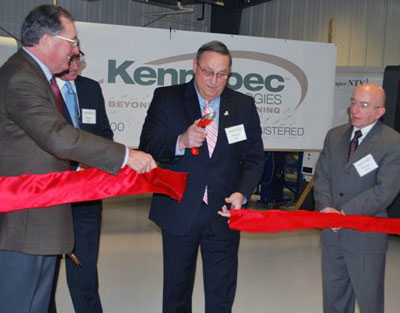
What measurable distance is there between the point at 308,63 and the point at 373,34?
5152 mm

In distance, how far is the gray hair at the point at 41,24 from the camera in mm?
2100

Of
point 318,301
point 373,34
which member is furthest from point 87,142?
point 373,34

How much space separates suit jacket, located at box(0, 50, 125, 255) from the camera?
2006 millimetres

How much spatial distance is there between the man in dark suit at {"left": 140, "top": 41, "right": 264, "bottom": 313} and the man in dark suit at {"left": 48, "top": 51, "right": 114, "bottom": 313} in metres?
0.61

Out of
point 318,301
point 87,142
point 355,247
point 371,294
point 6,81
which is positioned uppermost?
point 6,81

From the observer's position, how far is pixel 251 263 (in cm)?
572

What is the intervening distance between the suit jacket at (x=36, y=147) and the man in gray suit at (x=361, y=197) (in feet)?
5.15

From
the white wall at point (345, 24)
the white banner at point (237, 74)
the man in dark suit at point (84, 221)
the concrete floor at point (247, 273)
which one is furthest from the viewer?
the white wall at point (345, 24)

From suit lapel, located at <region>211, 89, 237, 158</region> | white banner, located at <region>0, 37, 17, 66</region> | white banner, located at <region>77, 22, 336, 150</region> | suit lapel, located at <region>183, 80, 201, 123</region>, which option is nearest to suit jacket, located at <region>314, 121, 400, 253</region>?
suit lapel, located at <region>211, 89, 237, 158</region>

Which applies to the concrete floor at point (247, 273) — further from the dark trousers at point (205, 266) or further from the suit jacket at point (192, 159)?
the suit jacket at point (192, 159)

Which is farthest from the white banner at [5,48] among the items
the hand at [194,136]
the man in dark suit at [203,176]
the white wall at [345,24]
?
the white wall at [345,24]

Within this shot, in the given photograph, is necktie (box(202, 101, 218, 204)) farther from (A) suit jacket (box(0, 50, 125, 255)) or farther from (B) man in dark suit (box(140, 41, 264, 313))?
(A) suit jacket (box(0, 50, 125, 255))

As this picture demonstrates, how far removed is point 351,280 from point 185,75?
4.20 metres

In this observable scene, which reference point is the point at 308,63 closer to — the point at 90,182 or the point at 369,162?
the point at 369,162
